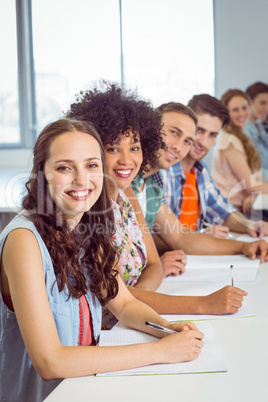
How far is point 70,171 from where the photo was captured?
1.17 m

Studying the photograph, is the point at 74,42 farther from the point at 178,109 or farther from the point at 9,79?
the point at 178,109

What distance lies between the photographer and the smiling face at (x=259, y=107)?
520 cm

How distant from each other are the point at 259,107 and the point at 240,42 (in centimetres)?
78

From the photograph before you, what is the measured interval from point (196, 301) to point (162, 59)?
481cm

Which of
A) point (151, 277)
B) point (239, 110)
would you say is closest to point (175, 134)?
point (151, 277)

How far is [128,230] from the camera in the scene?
166 centimetres

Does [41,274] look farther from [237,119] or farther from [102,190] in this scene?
[237,119]

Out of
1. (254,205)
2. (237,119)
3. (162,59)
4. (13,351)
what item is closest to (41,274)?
(13,351)

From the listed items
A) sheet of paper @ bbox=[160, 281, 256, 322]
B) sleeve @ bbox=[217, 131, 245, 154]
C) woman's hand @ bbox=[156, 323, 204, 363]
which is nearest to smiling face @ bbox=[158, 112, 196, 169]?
sheet of paper @ bbox=[160, 281, 256, 322]

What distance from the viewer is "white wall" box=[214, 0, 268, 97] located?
5418mm

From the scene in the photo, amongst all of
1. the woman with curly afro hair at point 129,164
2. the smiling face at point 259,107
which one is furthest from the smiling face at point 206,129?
the smiling face at point 259,107

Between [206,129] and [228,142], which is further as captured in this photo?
[228,142]

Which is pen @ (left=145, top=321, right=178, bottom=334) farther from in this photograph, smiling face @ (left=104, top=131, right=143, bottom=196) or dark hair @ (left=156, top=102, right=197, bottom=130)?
dark hair @ (left=156, top=102, right=197, bottom=130)

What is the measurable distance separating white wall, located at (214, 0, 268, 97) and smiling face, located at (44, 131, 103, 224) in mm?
4618
